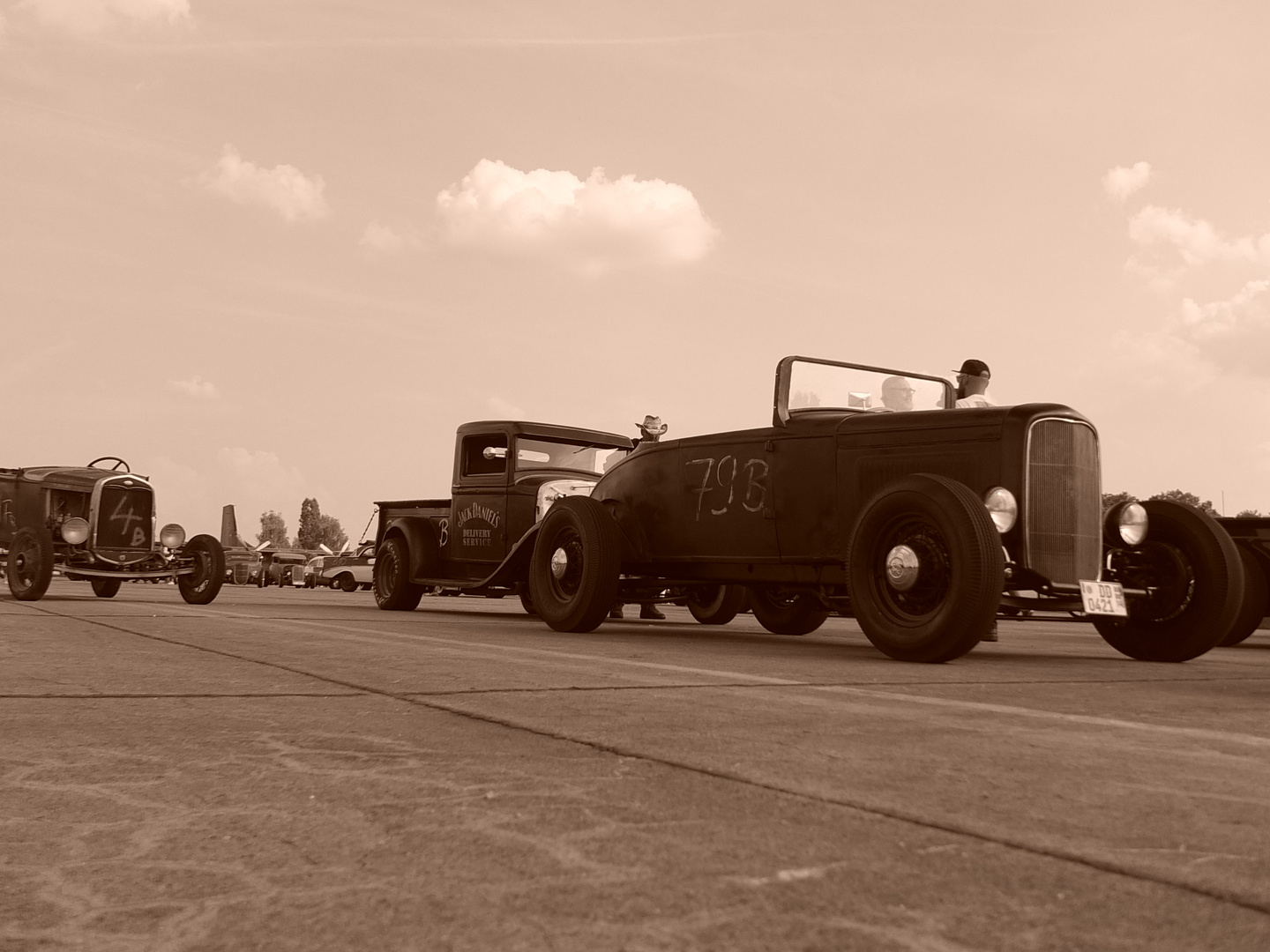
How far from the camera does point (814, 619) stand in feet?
31.3

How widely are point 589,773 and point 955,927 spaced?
1.20m

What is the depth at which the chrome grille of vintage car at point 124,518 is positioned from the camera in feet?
45.8

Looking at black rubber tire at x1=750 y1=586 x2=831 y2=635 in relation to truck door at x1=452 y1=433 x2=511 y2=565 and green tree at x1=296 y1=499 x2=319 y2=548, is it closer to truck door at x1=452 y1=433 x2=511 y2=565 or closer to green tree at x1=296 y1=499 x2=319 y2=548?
truck door at x1=452 y1=433 x2=511 y2=565

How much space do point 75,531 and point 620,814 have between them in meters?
12.9

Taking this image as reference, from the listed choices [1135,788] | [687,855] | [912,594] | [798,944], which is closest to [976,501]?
[912,594]

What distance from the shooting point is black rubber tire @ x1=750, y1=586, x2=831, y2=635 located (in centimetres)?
941

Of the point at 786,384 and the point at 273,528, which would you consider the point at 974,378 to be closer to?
the point at 786,384

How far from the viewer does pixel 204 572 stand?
1311cm

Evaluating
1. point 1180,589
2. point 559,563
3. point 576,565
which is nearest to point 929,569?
point 1180,589

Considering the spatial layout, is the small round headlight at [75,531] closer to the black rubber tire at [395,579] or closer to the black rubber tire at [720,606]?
the black rubber tire at [395,579]

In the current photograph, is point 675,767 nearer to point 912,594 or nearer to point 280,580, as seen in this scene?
point 912,594

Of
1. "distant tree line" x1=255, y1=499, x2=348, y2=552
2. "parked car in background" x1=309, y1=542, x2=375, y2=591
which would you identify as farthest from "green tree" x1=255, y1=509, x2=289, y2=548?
"parked car in background" x1=309, y1=542, x2=375, y2=591

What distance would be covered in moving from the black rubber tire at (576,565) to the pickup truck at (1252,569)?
5.22m

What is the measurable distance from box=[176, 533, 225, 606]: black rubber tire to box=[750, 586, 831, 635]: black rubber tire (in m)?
6.47
